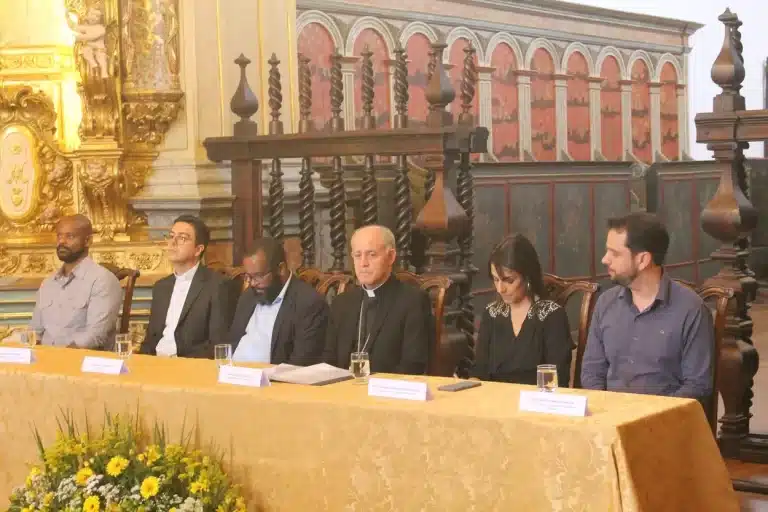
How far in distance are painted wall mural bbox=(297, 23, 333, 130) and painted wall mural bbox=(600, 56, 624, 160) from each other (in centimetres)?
477

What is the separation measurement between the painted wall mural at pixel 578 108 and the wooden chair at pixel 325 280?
29.0 feet

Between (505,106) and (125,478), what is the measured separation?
993 centimetres

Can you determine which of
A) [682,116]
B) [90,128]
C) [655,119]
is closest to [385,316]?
[90,128]

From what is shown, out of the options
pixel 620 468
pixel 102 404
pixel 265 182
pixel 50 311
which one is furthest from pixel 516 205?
pixel 620 468

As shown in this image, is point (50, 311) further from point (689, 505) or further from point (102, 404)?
point (689, 505)

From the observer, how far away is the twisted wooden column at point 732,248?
Answer: 4.96 m

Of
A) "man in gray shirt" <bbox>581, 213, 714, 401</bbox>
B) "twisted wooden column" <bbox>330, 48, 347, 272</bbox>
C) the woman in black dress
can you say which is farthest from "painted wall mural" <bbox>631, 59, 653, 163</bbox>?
"man in gray shirt" <bbox>581, 213, 714, 401</bbox>

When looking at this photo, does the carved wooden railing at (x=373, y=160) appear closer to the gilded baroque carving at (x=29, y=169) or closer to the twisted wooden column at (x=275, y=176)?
the twisted wooden column at (x=275, y=176)

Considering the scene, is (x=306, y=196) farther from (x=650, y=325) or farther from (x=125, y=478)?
A: (x=125, y=478)

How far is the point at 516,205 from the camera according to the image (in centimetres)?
922

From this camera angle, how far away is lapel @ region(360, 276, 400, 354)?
455 centimetres

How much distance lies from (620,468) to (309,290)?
2.16 meters

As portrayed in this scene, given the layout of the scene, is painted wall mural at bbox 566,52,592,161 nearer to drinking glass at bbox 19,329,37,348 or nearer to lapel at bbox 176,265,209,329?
lapel at bbox 176,265,209,329

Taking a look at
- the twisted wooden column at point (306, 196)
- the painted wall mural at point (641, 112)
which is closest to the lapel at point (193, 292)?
the twisted wooden column at point (306, 196)
